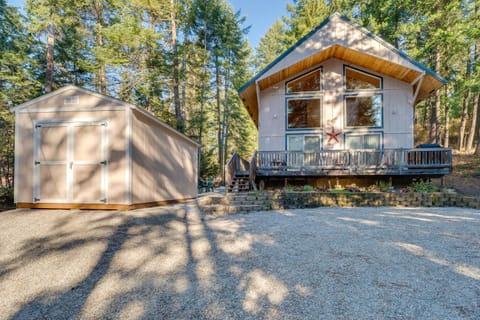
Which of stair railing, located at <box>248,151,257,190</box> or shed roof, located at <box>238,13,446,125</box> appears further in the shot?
shed roof, located at <box>238,13,446,125</box>

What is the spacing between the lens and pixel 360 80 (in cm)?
1046

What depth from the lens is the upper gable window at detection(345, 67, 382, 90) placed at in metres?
10.2

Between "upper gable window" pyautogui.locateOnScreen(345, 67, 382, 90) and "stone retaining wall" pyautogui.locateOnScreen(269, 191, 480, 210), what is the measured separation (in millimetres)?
5595

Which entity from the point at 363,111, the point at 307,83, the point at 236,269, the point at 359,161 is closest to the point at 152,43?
the point at 307,83

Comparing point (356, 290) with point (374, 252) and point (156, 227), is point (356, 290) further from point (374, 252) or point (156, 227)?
point (156, 227)

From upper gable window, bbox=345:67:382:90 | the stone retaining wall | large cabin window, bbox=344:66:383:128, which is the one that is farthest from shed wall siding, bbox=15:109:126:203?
upper gable window, bbox=345:67:382:90

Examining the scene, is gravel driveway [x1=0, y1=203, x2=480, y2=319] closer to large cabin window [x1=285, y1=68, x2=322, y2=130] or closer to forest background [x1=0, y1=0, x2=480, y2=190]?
large cabin window [x1=285, y1=68, x2=322, y2=130]

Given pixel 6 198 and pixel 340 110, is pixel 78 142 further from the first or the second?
pixel 340 110

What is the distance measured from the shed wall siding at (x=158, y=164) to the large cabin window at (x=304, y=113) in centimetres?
515

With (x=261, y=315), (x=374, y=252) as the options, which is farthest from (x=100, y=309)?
(x=374, y=252)

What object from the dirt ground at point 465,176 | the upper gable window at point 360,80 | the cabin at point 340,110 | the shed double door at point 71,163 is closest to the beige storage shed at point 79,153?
the shed double door at point 71,163

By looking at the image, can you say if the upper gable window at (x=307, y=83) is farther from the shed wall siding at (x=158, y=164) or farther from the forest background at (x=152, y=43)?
the forest background at (x=152, y=43)

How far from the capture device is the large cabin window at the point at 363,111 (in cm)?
1009

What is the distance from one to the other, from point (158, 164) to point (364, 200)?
254 inches
